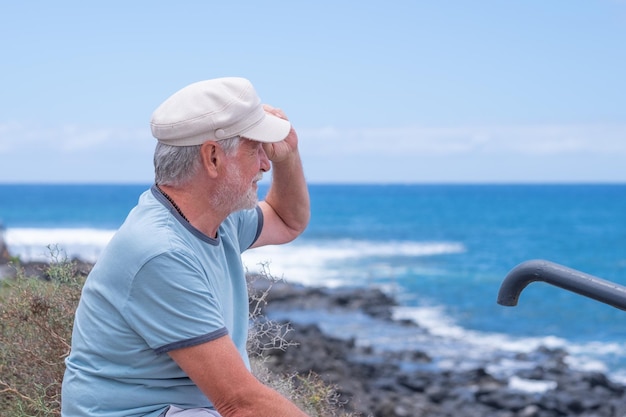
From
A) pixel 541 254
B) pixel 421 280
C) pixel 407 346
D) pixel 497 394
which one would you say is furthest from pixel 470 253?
pixel 497 394

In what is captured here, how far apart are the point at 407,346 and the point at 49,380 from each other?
17303mm

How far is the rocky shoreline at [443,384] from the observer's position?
15.4 metres

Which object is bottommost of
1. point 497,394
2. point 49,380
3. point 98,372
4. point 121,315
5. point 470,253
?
point 470,253

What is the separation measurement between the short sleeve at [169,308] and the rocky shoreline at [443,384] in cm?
1104

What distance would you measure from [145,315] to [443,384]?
1492 cm

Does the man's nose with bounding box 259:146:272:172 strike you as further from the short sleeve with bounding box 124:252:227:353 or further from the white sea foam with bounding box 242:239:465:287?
the white sea foam with bounding box 242:239:465:287

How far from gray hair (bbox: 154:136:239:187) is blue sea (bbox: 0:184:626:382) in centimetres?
125

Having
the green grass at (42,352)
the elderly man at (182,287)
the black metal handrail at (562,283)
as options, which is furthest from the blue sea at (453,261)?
the black metal handrail at (562,283)

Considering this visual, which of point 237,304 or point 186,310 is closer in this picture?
point 186,310

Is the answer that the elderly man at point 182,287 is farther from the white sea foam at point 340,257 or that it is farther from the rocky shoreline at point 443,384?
the white sea foam at point 340,257

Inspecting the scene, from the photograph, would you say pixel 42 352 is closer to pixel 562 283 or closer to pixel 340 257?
pixel 562 283

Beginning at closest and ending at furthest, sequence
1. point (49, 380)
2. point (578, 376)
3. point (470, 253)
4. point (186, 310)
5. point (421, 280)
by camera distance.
→ point (186, 310)
point (49, 380)
point (578, 376)
point (421, 280)
point (470, 253)

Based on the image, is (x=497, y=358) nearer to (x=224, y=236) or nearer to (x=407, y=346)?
(x=407, y=346)

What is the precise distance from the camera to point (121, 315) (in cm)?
270
